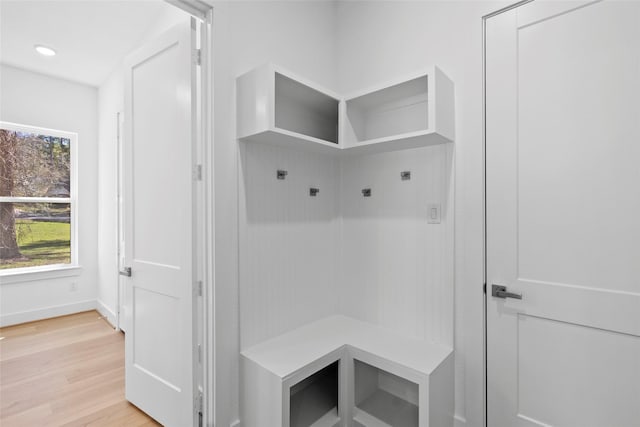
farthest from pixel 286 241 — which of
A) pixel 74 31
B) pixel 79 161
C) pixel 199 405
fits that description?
pixel 79 161

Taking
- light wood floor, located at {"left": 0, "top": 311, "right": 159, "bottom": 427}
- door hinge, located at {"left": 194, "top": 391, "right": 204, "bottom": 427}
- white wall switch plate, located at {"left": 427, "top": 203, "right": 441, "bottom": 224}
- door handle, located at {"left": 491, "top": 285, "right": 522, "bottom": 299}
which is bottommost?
light wood floor, located at {"left": 0, "top": 311, "right": 159, "bottom": 427}

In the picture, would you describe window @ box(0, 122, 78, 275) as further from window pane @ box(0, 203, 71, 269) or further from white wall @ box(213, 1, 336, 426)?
white wall @ box(213, 1, 336, 426)

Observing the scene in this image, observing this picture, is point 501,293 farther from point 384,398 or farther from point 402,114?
point 402,114

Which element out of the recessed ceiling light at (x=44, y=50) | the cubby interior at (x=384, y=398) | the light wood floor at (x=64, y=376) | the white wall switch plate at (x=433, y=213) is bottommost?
the light wood floor at (x=64, y=376)

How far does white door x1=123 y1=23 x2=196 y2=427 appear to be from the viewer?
1.61 m

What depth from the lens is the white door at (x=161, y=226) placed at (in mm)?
1606

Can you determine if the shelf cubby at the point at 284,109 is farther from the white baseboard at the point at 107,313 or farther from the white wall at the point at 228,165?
the white baseboard at the point at 107,313

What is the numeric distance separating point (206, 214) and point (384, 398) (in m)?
1.61

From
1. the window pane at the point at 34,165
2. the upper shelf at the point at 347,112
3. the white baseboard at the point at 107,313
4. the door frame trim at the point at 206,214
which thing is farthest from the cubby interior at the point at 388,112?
the window pane at the point at 34,165

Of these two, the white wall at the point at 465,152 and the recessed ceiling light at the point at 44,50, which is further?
the recessed ceiling light at the point at 44,50

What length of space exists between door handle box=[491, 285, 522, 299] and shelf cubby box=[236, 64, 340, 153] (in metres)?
1.17

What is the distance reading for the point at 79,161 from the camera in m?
3.82

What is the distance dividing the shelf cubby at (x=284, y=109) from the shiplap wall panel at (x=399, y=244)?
37 cm

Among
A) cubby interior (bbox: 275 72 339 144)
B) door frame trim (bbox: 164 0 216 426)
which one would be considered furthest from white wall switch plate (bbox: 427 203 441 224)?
door frame trim (bbox: 164 0 216 426)
